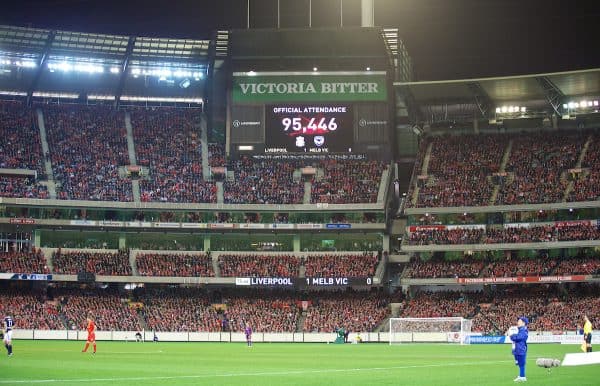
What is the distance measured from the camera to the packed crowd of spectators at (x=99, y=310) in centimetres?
7619

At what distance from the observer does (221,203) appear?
87.4 meters

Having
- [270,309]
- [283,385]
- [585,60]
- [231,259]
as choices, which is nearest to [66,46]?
[231,259]

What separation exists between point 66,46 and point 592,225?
185 feet

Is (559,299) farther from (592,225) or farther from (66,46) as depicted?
(66,46)

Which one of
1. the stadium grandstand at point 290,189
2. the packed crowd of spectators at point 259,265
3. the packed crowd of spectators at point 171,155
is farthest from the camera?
the packed crowd of spectators at point 171,155

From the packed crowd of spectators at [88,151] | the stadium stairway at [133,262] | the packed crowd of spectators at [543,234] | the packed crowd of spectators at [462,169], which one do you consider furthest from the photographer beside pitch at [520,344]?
the packed crowd of spectators at [88,151]

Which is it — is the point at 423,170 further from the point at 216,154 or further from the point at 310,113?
the point at 216,154

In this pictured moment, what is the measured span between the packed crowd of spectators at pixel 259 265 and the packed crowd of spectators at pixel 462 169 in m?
14.1

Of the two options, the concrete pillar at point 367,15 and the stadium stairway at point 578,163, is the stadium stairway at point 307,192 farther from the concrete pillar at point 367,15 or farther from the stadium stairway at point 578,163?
the stadium stairway at point 578,163

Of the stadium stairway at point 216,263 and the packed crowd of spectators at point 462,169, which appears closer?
the stadium stairway at point 216,263

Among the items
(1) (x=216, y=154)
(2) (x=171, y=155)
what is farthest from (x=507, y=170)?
(2) (x=171, y=155)

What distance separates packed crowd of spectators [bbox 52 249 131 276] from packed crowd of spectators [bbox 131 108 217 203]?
6624 millimetres

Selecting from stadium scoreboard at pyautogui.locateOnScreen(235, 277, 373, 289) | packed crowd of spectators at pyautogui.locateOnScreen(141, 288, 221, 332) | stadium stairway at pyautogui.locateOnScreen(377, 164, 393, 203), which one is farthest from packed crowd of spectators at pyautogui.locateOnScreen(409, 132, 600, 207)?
packed crowd of spectators at pyautogui.locateOnScreen(141, 288, 221, 332)

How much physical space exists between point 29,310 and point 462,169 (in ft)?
145
